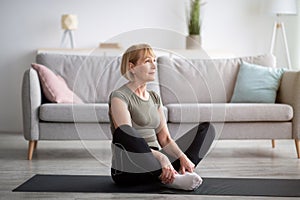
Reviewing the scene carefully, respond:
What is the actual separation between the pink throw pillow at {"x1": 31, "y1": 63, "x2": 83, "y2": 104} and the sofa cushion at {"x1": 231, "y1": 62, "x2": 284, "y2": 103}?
1.31 m

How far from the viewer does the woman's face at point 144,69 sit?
3170mm

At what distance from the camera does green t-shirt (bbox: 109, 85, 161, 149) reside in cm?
319

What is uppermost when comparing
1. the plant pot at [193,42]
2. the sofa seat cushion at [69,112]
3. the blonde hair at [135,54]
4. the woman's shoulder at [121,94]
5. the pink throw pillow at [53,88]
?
the blonde hair at [135,54]

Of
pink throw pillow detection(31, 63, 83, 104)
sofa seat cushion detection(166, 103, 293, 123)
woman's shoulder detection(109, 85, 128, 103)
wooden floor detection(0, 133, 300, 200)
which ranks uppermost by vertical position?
woman's shoulder detection(109, 85, 128, 103)

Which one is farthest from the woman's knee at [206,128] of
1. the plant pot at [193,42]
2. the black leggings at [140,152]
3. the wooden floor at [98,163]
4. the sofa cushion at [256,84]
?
the plant pot at [193,42]

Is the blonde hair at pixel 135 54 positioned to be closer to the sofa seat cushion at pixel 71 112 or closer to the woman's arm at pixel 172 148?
the woman's arm at pixel 172 148

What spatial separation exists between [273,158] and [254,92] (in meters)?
0.57

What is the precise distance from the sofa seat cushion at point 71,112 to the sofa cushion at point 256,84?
0.78m

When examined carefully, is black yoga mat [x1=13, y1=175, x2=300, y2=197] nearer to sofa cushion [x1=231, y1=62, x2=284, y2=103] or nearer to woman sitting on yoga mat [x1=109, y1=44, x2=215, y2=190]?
woman sitting on yoga mat [x1=109, y1=44, x2=215, y2=190]

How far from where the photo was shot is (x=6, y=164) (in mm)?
4184

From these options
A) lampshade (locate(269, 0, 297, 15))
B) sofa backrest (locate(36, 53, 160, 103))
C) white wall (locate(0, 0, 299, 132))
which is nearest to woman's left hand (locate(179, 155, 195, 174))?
sofa backrest (locate(36, 53, 160, 103))

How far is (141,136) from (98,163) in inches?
45.3

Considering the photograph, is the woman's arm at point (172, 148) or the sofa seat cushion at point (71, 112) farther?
the sofa seat cushion at point (71, 112)

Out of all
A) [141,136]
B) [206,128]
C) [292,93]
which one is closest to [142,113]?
[141,136]
